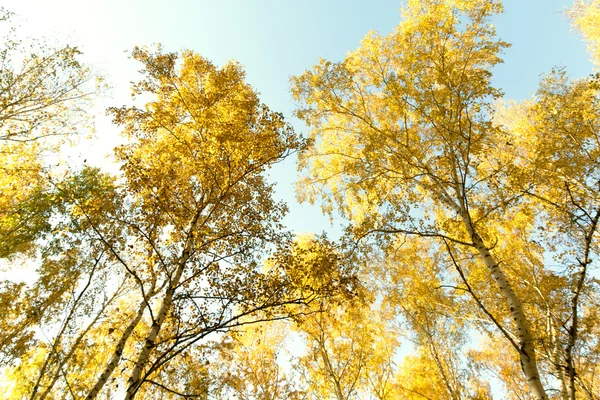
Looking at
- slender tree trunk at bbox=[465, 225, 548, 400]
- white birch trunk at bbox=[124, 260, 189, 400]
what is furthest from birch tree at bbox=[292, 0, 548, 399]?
white birch trunk at bbox=[124, 260, 189, 400]

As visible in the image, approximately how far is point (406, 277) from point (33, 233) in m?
14.3

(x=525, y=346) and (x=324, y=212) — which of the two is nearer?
(x=525, y=346)

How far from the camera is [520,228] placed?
10.3m

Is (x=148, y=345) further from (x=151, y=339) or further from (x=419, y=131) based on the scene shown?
(x=419, y=131)

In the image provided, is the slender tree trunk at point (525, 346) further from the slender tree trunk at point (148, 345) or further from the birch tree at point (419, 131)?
the slender tree trunk at point (148, 345)

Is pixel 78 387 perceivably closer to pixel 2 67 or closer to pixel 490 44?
pixel 2 67

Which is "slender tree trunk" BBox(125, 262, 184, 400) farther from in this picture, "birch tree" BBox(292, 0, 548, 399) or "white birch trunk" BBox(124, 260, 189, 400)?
"birch tree" BBox(292, 0, 548, 399)

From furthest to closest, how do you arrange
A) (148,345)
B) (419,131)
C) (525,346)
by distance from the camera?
(419,131) < (525,346) < (148,345)

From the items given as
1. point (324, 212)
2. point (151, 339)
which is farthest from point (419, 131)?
point (151, 339)

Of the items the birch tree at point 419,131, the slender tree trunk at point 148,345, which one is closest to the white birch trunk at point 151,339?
the slender tree trunk at point 148,345

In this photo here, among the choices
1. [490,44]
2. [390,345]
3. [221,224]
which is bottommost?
[221,224]

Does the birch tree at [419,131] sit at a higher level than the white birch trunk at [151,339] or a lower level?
higher

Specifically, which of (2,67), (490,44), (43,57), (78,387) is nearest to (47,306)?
(78,387)

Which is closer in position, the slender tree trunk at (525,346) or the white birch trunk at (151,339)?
the white birch trunk at (151,339)
